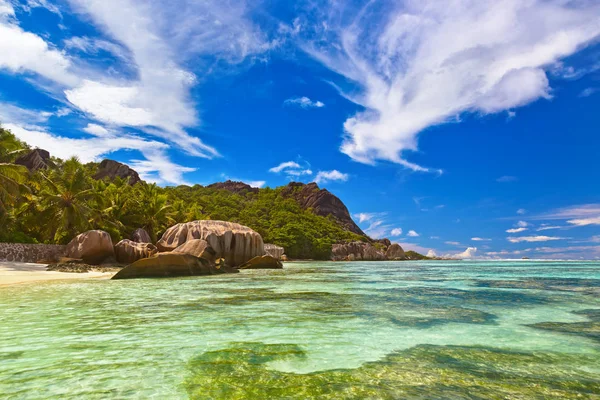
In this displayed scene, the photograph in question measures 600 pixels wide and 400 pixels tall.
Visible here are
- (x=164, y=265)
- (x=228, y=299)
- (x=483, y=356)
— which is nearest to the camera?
(x=483, y=356)

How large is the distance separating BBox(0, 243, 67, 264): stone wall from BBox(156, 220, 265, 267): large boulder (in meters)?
8.67

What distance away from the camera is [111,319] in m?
6.99

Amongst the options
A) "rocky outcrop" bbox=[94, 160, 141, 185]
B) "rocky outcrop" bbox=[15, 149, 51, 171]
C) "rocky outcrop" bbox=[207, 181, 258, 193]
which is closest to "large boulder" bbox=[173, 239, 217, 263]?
"rocky outcrop" bbox=[15, 149, 51, 171]

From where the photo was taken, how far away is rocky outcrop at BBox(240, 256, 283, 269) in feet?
90.7

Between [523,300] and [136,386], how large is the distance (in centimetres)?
1147

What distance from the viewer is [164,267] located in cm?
1802

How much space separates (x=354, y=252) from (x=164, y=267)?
272ft

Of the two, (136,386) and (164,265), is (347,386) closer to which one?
(136,386)

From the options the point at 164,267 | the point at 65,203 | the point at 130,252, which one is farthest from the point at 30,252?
the point at 164,267

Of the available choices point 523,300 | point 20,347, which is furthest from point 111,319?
point 523,300

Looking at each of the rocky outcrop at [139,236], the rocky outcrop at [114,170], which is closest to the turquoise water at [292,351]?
the rocky outcrop at [139,236]

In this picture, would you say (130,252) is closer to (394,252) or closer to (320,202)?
(394,252)

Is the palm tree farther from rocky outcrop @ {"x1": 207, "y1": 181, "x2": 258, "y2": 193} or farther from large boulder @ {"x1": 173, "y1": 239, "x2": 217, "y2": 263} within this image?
rocky outcrop @ {"x1": 207, "y1": 181, "x2": 258, "y2": 193}

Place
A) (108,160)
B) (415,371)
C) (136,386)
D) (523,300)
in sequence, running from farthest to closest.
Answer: (108,160)
(523,300)
(415,371)
(136,386)
